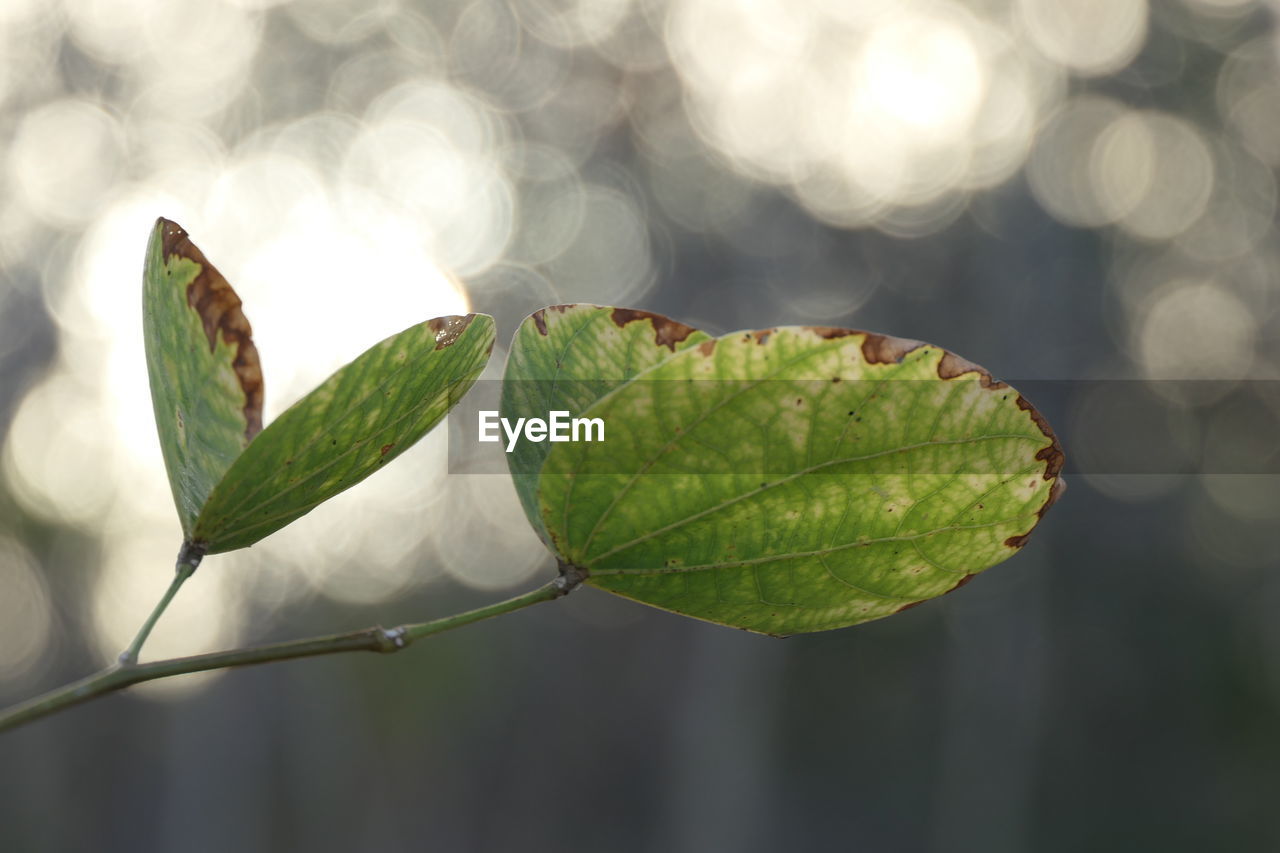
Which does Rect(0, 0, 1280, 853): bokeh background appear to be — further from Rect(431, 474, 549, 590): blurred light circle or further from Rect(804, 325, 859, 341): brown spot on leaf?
Rect(804, 325, 859, 341): brown spot on leaf

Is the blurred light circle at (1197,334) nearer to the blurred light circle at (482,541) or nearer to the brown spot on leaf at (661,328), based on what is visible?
the blurred light circle at (482,541)

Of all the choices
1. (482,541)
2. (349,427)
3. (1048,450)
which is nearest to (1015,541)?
(1048,450)

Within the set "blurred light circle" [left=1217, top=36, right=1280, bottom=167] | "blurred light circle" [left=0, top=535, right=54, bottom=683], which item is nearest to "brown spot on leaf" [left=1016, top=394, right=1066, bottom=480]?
"blurred light circle" [left=1217, top=36, right=1280, bottom=167]

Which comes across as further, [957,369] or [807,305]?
[807,305]

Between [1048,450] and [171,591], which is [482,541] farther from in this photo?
[1048,450]

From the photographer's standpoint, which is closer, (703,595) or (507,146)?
(703,595)

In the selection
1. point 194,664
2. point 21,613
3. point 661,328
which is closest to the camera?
point 194,664

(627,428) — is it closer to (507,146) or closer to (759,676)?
(759,676)

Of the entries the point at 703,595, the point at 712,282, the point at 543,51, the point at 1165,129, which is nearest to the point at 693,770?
the point at 712,282
